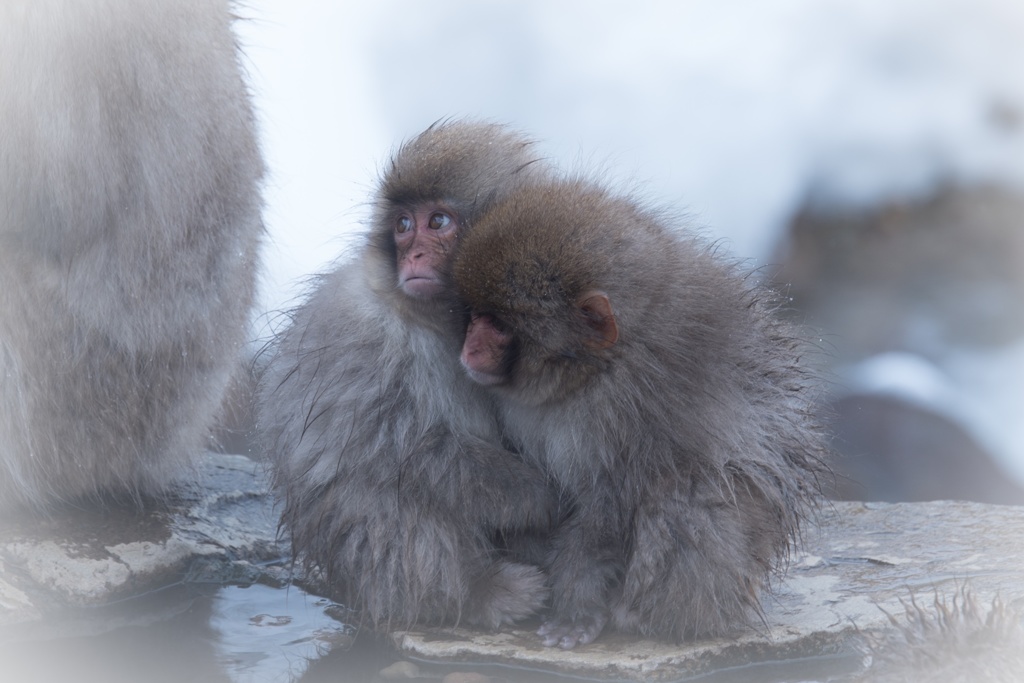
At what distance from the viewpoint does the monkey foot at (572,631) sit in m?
2.78

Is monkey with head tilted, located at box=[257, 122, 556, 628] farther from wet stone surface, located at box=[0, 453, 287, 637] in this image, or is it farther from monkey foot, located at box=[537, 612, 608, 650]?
wet stone surface, located at box=[0, 453, 287, 637]

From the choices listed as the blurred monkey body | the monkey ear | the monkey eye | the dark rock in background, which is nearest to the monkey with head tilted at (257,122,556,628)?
the monkey eye

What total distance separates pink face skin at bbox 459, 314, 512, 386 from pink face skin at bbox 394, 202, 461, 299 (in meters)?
0.18

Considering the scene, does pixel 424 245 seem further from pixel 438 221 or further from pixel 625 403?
pixel 625 403

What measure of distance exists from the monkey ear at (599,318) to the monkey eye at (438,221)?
467mm

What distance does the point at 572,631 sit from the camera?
2801 mm

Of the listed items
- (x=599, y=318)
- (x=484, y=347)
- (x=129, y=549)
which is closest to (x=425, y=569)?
(x=484, y=347)

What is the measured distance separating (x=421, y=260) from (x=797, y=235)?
13.2 feet

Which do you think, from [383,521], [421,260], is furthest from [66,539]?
[421,260]

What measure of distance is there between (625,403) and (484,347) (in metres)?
0.37

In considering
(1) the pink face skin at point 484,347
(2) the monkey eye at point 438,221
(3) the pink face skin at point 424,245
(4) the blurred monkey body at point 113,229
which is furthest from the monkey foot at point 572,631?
(4) the blurred monkey body at point 113,229

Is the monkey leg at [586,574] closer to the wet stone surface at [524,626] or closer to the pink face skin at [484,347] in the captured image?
the wet stone surface at [524,626]

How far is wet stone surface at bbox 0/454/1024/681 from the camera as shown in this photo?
2785 mm

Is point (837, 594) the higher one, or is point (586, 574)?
point (586, 574)
